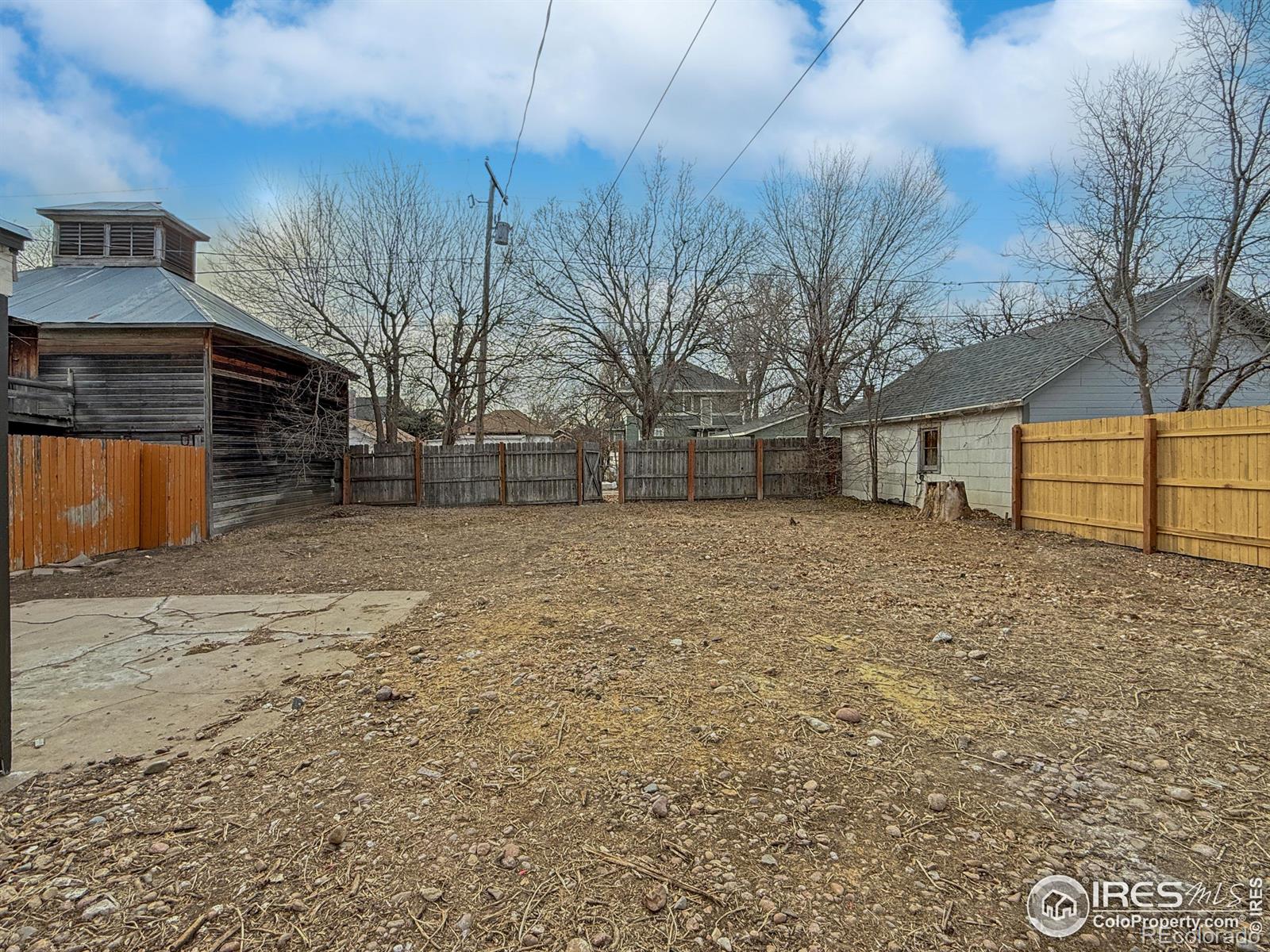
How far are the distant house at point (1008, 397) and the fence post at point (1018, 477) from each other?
660 mm

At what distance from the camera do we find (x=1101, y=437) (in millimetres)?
7750

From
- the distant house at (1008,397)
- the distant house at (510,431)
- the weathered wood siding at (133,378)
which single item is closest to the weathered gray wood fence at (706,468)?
the distant house at (1008,397)

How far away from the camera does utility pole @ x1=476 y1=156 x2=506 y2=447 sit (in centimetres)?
1587

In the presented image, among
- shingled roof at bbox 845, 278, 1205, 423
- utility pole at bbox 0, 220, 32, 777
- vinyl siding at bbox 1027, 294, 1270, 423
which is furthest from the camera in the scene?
shingled roof at bbox 845, 278, 1205, 423

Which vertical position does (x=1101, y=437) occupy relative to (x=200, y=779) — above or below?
above

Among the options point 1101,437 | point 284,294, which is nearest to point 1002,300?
point 1101,437

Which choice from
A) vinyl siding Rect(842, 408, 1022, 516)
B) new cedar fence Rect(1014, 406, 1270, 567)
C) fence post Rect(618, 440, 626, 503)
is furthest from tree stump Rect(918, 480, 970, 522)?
fence post Rect(618, 440, 626, 503)

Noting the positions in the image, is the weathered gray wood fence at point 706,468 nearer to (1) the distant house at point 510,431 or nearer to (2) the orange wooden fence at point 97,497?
(2) the orange wooden fence at point 97,497

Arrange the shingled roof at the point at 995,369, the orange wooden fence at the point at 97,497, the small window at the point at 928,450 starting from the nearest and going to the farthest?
the orange wooden fence at the point at 97,497 → the shingled roof at the point at 995,369 → the small window at the point at 928,450

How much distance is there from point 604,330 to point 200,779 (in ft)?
51.9

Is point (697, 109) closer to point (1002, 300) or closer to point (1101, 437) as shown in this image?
point (1101, 437)

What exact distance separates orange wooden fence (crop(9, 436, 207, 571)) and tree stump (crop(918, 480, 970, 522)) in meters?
12.3

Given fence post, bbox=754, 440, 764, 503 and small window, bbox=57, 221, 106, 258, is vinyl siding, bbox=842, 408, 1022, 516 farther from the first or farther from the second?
small window, bbox=57, 221, 106, 258

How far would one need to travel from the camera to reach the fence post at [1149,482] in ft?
22.9
